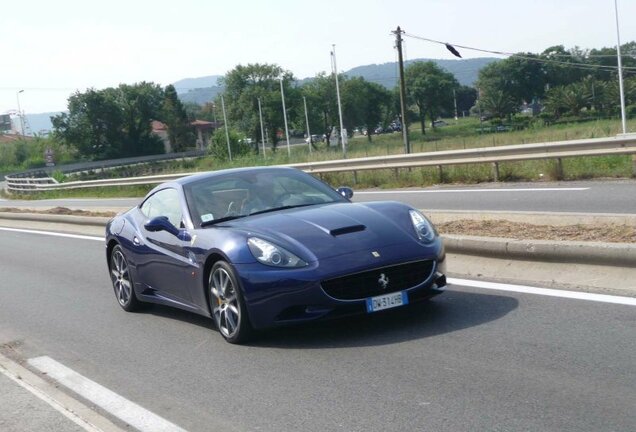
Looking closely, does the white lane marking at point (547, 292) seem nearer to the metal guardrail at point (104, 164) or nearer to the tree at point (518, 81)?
the metal guardrail at point (104, 164)

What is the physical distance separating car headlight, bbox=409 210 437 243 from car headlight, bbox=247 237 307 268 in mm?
1040

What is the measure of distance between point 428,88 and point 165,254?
132 meters

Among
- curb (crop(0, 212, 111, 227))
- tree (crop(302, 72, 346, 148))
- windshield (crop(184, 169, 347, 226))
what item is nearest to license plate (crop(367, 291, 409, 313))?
windshield (crop(184, 169, 347, 226))

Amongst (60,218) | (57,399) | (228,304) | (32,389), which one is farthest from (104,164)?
(57,399)

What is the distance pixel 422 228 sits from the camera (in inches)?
287

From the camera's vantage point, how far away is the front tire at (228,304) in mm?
7004

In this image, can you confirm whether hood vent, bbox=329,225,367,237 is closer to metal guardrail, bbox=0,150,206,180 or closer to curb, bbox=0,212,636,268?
curb, bbox=0,212,636,268

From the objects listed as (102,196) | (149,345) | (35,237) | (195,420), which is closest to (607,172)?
(35,237)

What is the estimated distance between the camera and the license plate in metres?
6.79

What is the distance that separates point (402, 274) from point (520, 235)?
2716 mm

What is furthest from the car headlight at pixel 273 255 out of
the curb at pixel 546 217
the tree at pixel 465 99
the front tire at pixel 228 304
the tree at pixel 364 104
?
the tree at pixel 465 99

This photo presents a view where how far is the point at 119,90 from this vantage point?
132 metres

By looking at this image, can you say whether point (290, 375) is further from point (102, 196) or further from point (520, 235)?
point (102, 196)

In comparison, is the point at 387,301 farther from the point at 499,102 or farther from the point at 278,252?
the point at 499,102
